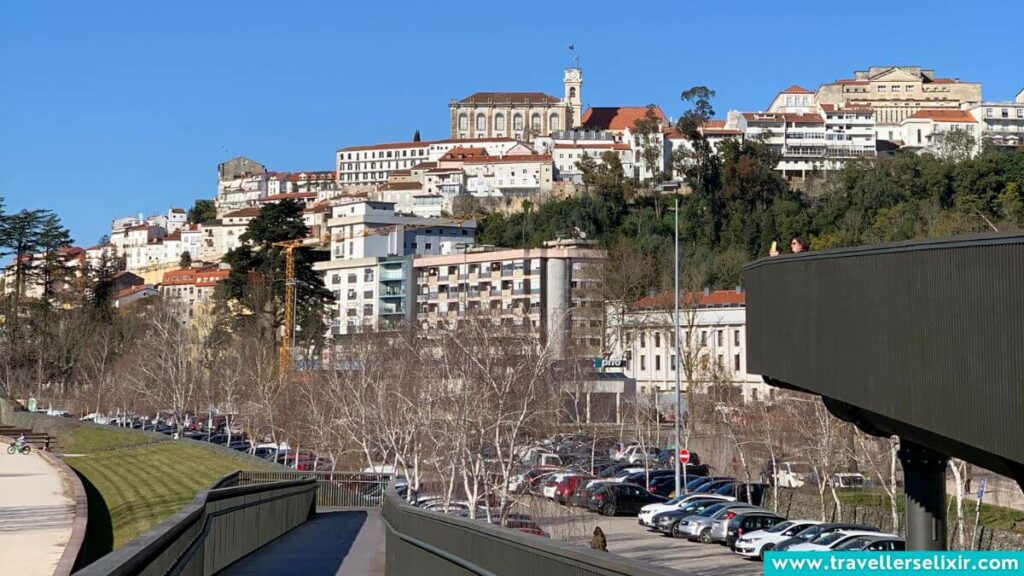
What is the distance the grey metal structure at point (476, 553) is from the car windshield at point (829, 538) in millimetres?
14339

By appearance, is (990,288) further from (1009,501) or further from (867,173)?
(867,173)

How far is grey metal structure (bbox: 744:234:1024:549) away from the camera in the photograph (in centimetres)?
1022

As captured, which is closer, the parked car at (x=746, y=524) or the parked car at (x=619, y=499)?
the parked car at (x=746, y=524)

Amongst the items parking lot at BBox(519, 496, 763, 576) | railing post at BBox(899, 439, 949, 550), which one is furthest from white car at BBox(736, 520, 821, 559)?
railing post at BBox(899, 439, 949, 550)

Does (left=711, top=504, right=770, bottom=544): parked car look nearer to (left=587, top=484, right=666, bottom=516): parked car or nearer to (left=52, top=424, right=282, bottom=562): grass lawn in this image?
(left=587, top=484, right=666, bottom=516): parked car

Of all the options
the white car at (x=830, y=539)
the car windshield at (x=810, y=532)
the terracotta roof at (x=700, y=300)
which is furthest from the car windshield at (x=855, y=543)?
the terracotta roof at (x=700, y=300)

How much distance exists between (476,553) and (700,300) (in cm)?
8631

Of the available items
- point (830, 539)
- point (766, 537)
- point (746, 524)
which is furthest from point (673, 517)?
point (830, 539)

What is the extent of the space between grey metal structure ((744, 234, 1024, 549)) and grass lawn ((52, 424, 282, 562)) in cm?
1439

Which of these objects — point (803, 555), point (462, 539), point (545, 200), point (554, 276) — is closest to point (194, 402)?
point (554, 276)

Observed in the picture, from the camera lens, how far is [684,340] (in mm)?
90750

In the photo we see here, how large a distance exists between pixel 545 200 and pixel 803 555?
184132 millimetres

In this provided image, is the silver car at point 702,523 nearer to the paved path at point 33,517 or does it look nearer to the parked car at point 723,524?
the parked car at point 723,524

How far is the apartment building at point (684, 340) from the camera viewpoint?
86750mm
